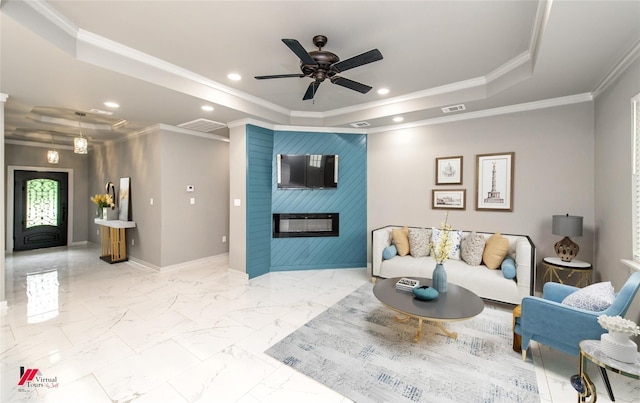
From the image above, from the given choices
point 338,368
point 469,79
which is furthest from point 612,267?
point 338,368

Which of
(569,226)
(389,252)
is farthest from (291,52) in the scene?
(569,226)

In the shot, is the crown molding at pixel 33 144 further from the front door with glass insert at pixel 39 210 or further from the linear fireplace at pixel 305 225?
the linear fireplace at pixel 305 225

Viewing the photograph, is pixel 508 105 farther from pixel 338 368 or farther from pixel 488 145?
pixel 338 368

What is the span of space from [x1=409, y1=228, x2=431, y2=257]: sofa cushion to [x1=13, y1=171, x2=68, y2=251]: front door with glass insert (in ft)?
29.2

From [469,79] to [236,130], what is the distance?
3597 mm

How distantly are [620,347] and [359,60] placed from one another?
2.56m

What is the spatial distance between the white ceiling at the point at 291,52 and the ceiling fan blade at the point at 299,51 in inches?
12.7

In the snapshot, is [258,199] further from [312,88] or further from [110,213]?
[110,213]

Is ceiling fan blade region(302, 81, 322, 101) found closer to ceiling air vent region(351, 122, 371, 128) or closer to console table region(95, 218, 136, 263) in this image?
ceiling air vent region(351, 122, 371, 128)

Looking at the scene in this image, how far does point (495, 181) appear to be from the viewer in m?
4.10

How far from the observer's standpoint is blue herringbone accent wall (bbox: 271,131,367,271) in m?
5.16

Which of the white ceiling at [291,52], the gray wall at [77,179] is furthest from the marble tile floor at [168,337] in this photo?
the gray wall at [77,179]

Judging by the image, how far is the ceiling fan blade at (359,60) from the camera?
219 centimetres

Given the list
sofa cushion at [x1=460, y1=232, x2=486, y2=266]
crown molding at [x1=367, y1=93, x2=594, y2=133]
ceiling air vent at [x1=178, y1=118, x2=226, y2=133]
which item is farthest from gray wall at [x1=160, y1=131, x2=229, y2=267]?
sofa cushion at [x1=460, y1=232, x2=486, y2=266]
